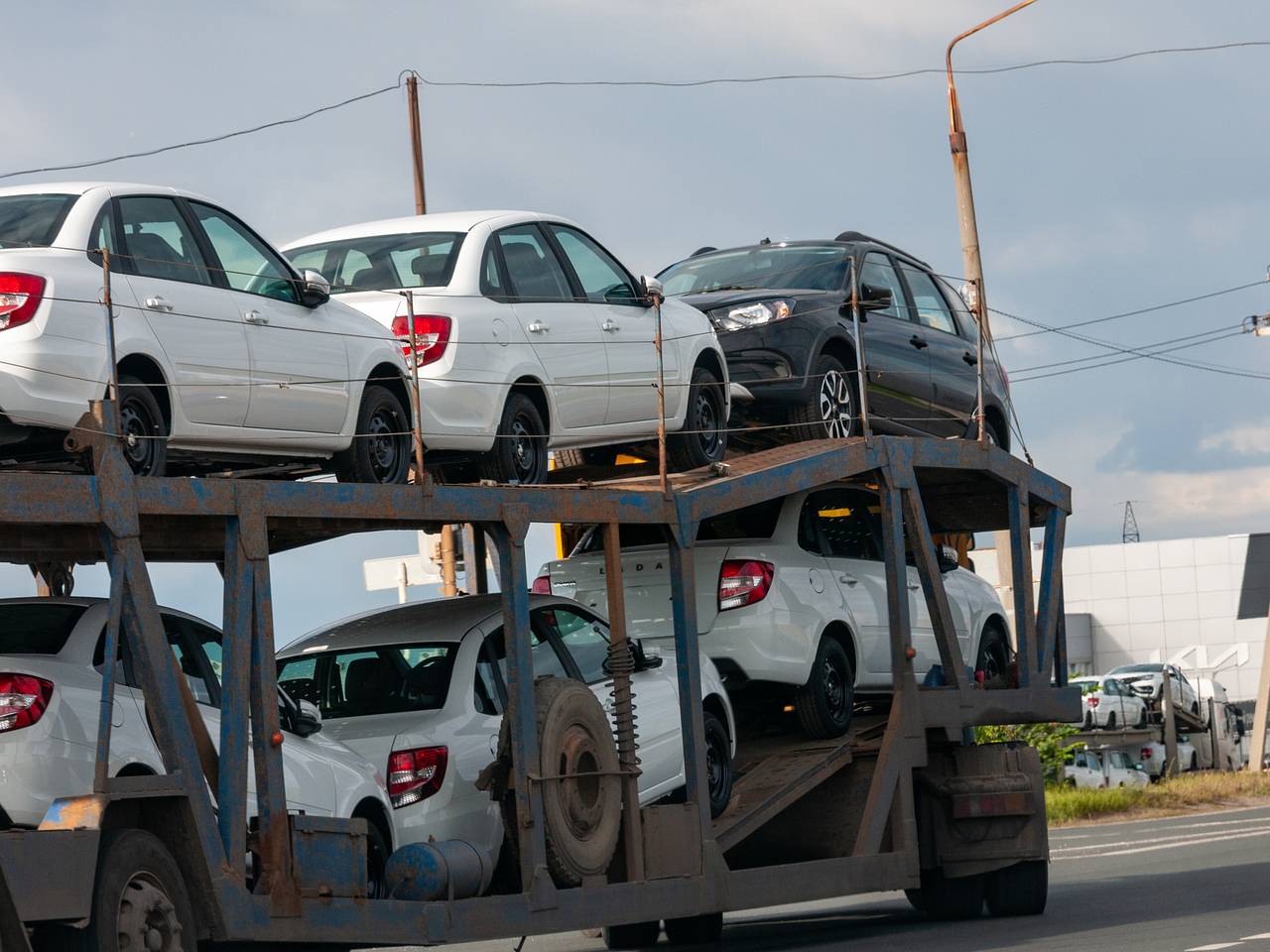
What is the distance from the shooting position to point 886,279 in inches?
557

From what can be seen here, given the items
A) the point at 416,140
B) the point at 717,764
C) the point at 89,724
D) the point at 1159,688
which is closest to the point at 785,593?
the point at 717,764

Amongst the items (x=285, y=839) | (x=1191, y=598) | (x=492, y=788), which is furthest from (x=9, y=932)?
(x=1191, y=598)

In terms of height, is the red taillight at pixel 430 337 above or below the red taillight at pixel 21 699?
above

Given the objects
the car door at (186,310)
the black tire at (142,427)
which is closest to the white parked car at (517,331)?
the car door at (186,310)

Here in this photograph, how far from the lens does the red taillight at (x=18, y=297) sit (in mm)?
7156

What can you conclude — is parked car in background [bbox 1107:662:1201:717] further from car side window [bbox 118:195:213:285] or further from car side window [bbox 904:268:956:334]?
car side window [bbox 118:195:213:285]

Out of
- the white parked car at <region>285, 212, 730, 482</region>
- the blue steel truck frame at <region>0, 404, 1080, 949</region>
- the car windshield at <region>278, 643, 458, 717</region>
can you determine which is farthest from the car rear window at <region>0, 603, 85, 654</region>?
the white parked car at <region>285, 212, 730, 482</region>

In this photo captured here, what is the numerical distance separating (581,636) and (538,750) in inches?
45.4

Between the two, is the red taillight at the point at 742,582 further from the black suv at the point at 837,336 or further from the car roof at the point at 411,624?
the black suv at the point at 837,336

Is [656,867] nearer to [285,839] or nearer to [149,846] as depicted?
[285,839]

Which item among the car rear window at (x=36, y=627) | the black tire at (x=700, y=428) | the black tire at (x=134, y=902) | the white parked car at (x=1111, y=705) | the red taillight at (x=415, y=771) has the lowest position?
the white parked car at (x=1111, y=705)

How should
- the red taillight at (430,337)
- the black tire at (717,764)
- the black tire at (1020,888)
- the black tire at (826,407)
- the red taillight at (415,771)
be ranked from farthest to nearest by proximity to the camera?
1. the black tire at (826,407)
2. the black tire at (1020,888)
3. the black tire at (717,764)
4. the red taillight at (430,337)
5. the red taillight at (415,771)

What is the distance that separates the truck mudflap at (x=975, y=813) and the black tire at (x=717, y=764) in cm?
220

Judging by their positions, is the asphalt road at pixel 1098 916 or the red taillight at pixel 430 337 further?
the asphalt road at pixel 1098 916
